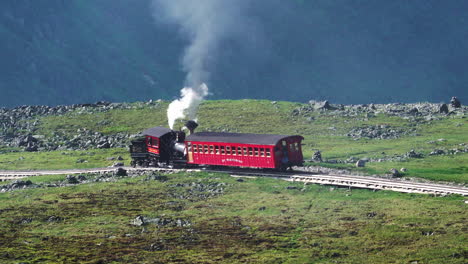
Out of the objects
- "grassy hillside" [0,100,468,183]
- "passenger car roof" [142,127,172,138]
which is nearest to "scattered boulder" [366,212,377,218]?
"grassy hillside" [0,100,468,183]

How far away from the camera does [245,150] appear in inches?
2594

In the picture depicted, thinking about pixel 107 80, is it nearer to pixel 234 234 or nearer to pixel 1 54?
pixel 1 54

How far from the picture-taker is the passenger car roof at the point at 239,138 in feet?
Answer: 211

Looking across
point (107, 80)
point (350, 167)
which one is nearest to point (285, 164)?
point (350, 167)

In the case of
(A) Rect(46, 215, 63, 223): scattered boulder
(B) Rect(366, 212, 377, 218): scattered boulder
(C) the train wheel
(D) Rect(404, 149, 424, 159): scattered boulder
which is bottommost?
(B) Rect(366, 212, 377, 218): scattered boulder

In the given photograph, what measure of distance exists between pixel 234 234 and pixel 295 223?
4.79 m

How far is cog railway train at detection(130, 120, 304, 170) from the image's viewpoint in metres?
64.4

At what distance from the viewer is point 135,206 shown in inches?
2176

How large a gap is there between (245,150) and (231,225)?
734 inches

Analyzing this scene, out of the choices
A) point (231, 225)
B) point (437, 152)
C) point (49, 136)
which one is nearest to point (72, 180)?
point (231, 225)

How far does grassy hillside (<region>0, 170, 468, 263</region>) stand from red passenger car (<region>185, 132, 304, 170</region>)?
3023mm

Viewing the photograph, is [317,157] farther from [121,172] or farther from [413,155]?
[121,172]

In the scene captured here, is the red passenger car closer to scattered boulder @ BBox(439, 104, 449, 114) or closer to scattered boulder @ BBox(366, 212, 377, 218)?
scattered boulder @ BBox(366, 212, 377, 218)

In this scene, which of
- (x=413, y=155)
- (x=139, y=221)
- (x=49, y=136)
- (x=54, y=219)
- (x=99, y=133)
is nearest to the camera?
(x=139, y=221)
